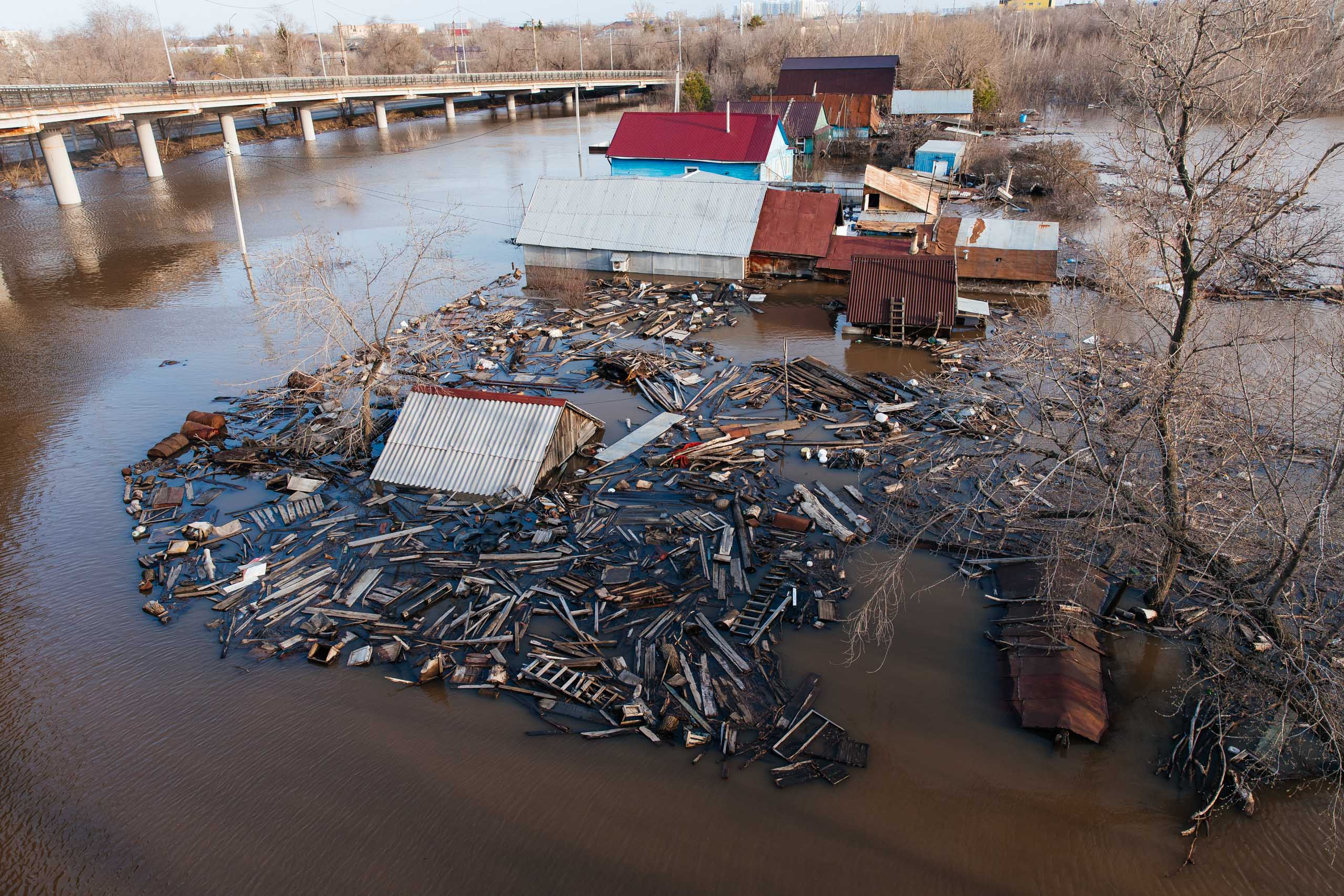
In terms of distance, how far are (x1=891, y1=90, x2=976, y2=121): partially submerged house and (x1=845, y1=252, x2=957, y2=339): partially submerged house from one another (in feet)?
155

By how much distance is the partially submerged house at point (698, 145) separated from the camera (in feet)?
148

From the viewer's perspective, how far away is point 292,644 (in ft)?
46.0

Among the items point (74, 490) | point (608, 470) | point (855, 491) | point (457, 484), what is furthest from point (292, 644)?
point (855, 491)

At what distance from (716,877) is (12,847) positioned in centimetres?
956

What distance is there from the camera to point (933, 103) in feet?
223

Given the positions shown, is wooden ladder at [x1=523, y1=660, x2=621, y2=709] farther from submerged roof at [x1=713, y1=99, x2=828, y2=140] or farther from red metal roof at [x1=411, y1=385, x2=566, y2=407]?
submerged roof at [x1=713, y1=99, x2=828, y2=140]

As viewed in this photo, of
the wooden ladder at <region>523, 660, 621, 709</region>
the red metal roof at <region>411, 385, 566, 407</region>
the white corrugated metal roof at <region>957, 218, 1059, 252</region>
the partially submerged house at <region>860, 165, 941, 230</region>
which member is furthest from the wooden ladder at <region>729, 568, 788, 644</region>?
the partially submerged house at <region>860, 165, 941, 230</region>

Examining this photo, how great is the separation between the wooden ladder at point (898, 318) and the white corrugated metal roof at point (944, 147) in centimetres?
3003

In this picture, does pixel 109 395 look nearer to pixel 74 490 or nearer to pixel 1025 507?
pixel 74 490

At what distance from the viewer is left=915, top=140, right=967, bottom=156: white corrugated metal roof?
5125 centimetres

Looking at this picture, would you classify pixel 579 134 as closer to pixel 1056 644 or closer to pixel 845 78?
pixel 845 78

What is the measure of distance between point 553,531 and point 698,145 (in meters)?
35.3

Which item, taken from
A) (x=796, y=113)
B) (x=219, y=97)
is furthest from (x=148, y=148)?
(x=796, y=113)

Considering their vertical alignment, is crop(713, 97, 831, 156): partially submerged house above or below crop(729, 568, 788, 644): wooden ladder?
above
